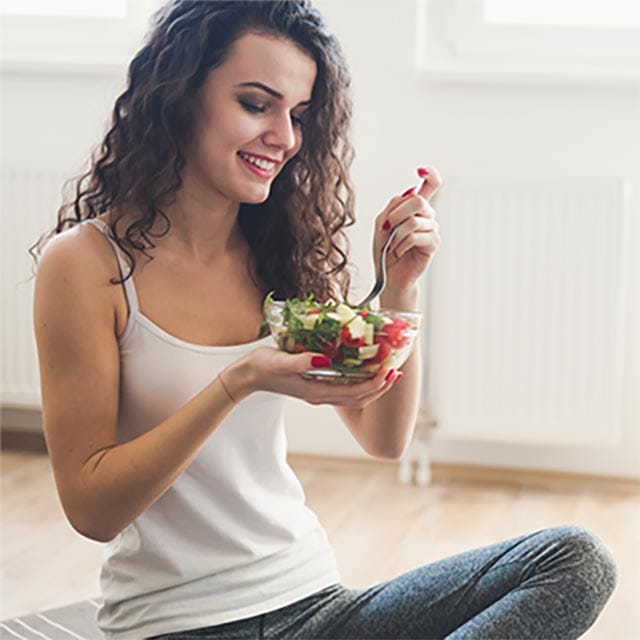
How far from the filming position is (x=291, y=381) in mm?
1085

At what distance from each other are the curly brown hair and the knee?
45 centimetres

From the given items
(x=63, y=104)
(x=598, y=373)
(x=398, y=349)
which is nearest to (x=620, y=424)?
(x=598, y=373)

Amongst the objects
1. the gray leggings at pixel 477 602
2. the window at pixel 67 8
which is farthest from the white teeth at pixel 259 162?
the window at pixel 67 8

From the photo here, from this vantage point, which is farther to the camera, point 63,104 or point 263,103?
point 63,104

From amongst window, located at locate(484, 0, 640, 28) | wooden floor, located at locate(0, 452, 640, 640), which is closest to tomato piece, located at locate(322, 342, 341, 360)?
wooden floor, located at locate(0, 452, 640, 640)

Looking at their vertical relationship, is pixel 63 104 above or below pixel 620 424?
above

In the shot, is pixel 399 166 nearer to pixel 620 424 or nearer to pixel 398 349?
pixel 620 424

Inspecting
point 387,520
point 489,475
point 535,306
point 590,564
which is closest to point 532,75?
point 535,306

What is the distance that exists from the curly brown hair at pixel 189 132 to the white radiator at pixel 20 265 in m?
1.78

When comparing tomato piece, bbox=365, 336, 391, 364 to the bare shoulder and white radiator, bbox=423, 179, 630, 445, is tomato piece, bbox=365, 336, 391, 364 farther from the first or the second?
white radiator, bbox=423, 179, 630, 445

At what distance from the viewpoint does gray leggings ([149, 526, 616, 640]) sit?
4.16ft

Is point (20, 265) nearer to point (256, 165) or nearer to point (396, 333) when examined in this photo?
point (256, 165)

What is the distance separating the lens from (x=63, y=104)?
321cm

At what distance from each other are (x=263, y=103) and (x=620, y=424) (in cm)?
187
